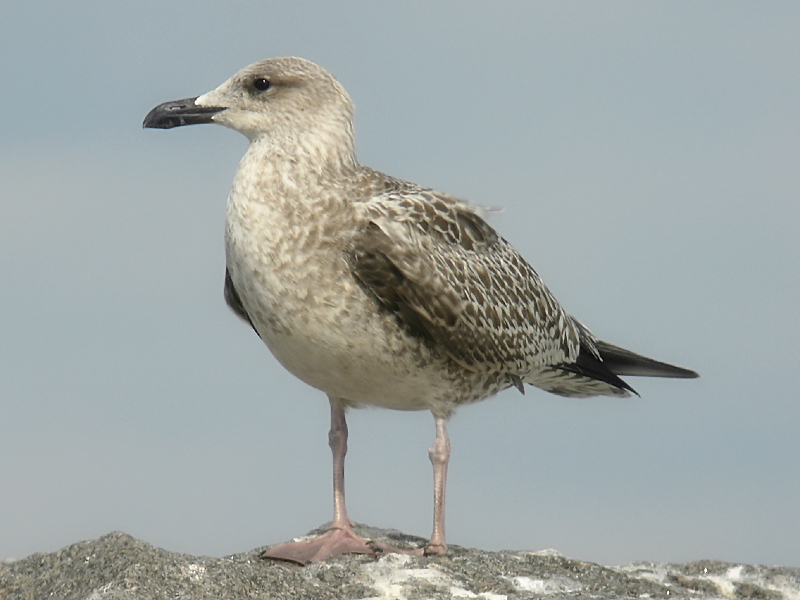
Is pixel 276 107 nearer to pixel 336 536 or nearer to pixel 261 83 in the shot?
pixel 261 83

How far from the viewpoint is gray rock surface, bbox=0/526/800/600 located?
24.5 ft

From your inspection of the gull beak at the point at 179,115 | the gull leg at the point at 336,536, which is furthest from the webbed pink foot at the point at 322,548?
the gull beak at the point at 179,115

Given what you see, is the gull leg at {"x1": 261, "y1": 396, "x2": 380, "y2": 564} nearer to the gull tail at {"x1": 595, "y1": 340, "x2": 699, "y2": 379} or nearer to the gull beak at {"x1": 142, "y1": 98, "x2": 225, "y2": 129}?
the gull beak at {"x1": 142, "y1": 98, "x2": 225, "y2": 129}

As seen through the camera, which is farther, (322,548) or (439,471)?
(439,471)

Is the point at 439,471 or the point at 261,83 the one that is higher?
the point at 261,83

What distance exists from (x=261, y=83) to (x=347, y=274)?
183 cm

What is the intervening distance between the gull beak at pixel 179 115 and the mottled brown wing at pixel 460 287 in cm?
167

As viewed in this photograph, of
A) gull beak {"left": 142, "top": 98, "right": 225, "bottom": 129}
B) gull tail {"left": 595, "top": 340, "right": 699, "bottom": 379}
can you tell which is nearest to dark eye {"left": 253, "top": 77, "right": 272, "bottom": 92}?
gull beak {"left": 142, "top": 98, "right": 225, "bottom": 129}

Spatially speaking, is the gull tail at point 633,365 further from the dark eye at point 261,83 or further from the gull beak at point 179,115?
the gull beak at point 179,115

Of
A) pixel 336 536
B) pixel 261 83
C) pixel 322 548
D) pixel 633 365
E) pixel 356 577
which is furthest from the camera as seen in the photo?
pixel 633 365

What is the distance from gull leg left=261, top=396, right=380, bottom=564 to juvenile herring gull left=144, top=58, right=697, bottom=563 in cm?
1

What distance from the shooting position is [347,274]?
854 cm

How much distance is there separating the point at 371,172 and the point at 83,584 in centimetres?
372

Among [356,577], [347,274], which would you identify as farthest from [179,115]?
[356,577]
